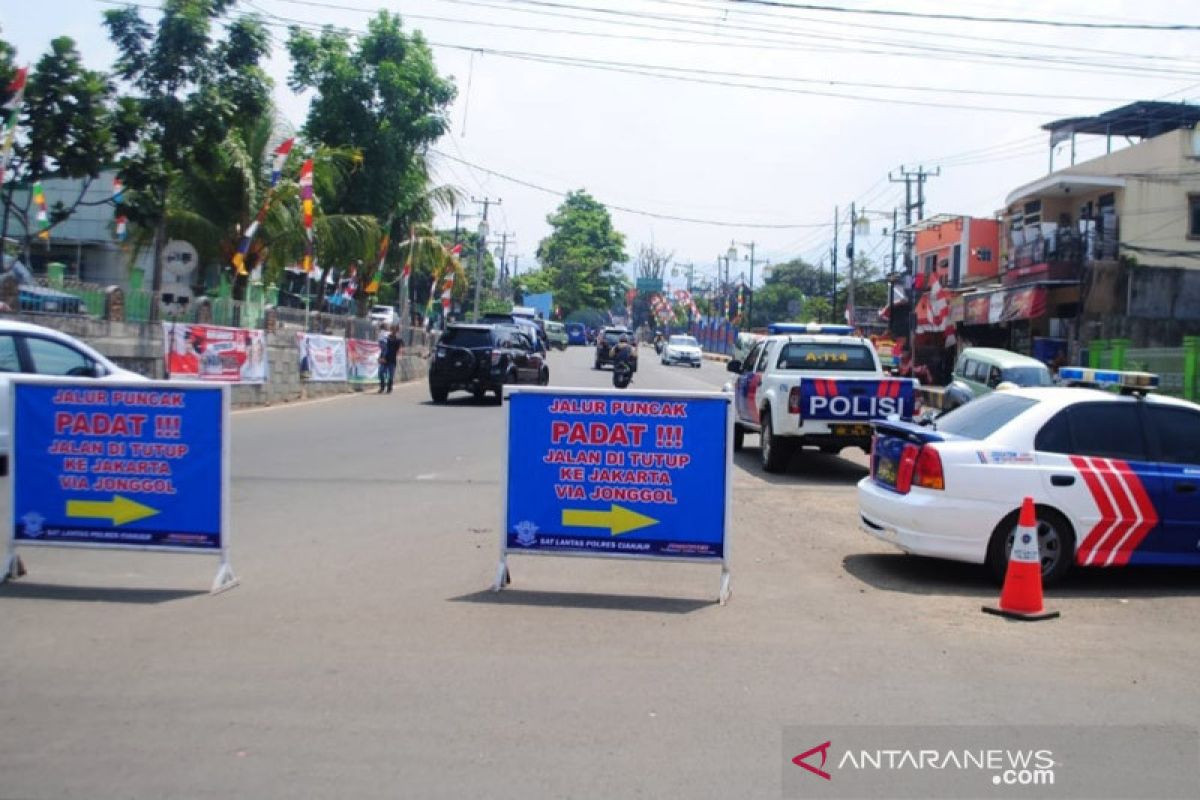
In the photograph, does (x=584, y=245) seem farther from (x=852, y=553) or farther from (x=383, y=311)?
(x=852, y=553)

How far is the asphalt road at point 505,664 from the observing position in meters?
4.84

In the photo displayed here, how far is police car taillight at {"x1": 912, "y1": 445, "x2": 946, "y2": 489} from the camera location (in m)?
8.43

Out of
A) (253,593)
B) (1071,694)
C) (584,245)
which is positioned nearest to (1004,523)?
(1071,694)

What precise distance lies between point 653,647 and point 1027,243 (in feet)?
126

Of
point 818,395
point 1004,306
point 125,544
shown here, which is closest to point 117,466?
point 125,544

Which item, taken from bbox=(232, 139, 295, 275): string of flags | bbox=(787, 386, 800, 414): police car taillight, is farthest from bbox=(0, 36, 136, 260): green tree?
bbox=(787, 386, 800, 414): police car taillight

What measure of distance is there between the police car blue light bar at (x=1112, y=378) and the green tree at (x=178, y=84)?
1917 cm

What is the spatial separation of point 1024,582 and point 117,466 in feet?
20.4

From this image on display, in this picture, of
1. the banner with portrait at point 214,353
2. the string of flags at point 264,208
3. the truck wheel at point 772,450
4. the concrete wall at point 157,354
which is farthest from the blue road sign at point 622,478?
the string of flags at point 264,208

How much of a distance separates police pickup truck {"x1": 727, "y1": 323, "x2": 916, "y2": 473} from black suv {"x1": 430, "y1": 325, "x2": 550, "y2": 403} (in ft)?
36.8

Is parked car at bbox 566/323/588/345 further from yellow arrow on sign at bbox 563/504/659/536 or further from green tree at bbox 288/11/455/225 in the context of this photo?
yellow arrow on sign at bbox 563/504/659/536

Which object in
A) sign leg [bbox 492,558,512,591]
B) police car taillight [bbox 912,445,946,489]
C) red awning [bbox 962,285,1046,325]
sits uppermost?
red awning [bbox 962,285,1046,325]

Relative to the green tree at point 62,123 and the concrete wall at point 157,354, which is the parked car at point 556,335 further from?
the green tree at point 62,123

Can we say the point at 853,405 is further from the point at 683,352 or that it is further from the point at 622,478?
the point at 683,352
